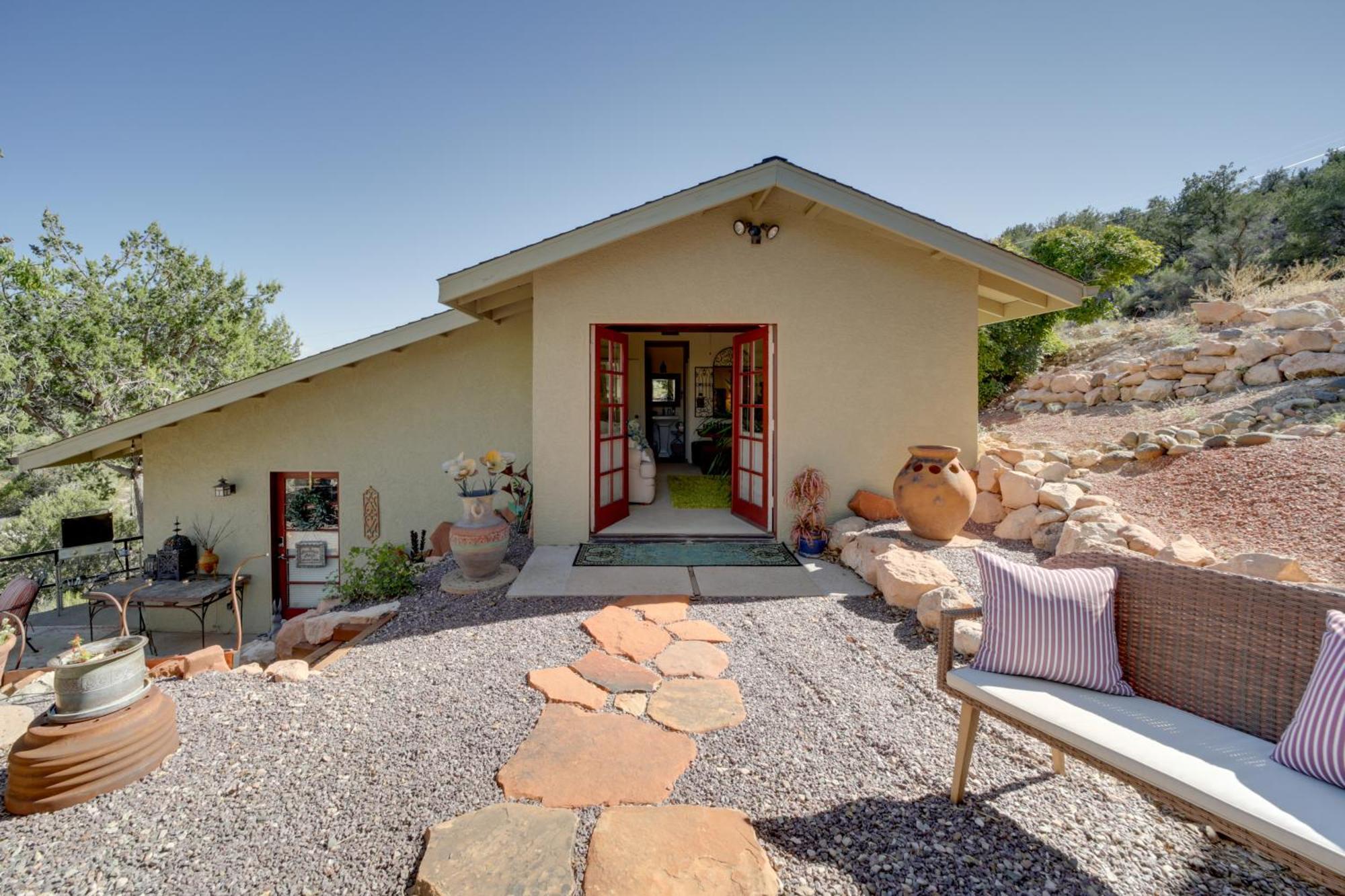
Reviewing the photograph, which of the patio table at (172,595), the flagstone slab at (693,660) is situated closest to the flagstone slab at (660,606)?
the flagstone slab at (693,660)

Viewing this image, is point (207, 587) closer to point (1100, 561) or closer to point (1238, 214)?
point (1100, 561)

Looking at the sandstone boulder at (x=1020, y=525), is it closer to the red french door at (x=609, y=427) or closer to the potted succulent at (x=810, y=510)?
the potted succulent at (x=810, y=510)

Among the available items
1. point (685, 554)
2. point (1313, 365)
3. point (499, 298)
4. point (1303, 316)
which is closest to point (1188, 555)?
point (685, 554)

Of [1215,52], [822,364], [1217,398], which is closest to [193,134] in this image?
[822,364]

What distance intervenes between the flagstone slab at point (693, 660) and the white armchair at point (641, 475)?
3695 mm

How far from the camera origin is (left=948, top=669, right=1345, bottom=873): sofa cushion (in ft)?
4.16

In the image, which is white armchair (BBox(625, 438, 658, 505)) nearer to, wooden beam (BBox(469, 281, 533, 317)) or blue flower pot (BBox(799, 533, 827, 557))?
wooden beam (BBox(469, 281, 533, 317))

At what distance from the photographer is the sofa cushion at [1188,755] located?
49.9 inches

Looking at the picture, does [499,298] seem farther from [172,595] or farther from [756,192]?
[172,595]

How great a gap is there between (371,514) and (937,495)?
20.8 ft

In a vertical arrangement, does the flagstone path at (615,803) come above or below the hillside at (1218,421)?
below

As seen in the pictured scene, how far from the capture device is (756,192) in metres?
4.81

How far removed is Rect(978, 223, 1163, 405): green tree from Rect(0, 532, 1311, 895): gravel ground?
1092cm

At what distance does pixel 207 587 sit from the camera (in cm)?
612
